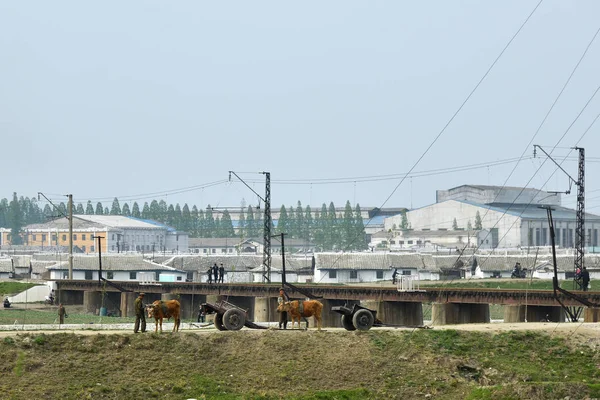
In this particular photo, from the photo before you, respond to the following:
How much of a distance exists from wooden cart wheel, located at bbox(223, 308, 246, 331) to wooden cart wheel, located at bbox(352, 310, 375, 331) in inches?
197

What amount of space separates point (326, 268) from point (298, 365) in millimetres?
100856

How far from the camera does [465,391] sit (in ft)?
151

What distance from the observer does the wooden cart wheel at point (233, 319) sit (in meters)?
52.4

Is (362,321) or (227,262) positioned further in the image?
(227,262)

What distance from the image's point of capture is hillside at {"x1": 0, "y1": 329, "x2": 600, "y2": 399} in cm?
4503

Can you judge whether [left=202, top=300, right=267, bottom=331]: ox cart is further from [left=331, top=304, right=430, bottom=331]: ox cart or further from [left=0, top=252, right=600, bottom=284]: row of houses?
[left=0, top=252, right=600, bottom=284]: row of houses

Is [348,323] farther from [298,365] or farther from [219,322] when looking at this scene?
[298,365]

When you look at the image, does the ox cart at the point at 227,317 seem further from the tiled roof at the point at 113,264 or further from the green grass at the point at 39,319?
the tiled roof at the point at 113,264

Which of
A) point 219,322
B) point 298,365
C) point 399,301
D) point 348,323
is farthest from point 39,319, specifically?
point 298,365

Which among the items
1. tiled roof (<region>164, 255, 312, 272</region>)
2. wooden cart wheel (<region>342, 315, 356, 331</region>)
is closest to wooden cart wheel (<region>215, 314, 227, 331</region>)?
→ wooden cart wheel (<region>342, 315, 356, 331</region>)

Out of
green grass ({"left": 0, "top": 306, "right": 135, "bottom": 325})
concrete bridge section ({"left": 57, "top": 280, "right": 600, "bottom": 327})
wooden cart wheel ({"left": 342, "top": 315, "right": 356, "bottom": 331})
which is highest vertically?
wooden cart wheel ({"left": 342, "top": 315, "right": 356, "bottom": 331})

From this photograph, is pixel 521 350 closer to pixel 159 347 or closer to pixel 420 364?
pixel 420 364

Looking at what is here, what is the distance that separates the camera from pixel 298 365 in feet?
157

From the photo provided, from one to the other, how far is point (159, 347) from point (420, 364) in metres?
10.7
